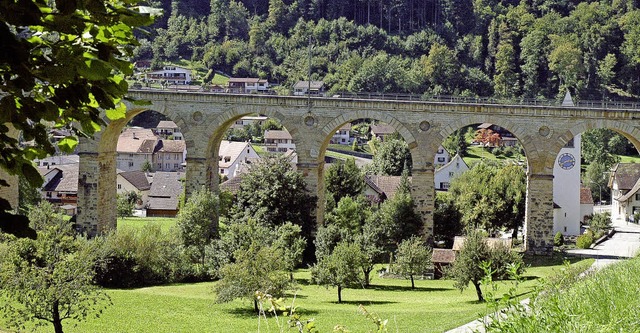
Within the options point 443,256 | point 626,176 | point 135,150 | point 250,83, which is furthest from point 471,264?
point 250,83

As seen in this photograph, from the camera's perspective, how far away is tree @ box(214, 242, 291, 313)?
29484mm

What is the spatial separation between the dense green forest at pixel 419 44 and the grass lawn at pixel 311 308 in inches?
2736

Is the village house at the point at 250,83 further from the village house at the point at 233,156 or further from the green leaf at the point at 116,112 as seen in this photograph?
the green leaf at the point at 116,112

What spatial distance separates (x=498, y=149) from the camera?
92.6 metres

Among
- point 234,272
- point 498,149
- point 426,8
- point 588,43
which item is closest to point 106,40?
point 234,272

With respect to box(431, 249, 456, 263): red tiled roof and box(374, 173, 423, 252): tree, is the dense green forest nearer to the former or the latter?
box(374, 173, 423, 252): tree

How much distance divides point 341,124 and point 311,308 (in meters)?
14.7

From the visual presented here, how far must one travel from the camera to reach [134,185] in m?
67.8

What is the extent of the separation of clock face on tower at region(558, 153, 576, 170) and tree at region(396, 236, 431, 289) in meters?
19.6

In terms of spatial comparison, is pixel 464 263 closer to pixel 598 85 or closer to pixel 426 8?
pixel 598 85

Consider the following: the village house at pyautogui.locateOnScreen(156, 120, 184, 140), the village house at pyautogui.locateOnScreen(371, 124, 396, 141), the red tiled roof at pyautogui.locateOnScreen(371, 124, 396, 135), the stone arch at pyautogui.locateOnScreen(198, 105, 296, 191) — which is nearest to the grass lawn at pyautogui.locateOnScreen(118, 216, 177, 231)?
the stone arch at pyautogui.locateOnScreen(198, 105, 296, 191)

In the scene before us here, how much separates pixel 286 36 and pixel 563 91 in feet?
143

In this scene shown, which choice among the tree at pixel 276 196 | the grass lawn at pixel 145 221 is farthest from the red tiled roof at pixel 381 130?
the tree at pixel 276 196

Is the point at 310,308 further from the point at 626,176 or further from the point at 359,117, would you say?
the point at 626,176
